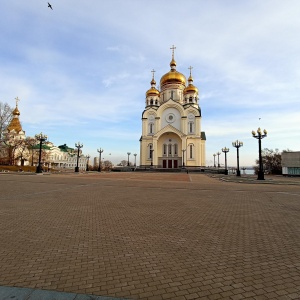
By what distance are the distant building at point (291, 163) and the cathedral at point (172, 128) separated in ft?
63.8

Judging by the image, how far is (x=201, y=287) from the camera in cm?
305

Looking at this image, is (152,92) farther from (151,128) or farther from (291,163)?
(291,163)

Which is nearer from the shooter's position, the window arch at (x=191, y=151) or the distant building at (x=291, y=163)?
the distant building at (x=291, y=163)

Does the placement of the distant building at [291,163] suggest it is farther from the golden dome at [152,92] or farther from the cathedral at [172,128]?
the golden dome at [152,92]

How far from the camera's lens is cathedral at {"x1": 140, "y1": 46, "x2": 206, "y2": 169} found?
2094 inches

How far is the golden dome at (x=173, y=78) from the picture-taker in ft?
194

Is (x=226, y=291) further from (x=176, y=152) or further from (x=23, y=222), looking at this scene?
(x=176, y=152)

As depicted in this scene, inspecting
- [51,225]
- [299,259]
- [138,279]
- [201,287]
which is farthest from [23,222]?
[299,259]

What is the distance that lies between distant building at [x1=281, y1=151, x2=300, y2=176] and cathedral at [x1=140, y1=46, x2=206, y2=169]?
19.5 m

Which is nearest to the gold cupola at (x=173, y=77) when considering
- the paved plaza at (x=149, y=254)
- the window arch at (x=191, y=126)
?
the window arch at (x=191, y=126)

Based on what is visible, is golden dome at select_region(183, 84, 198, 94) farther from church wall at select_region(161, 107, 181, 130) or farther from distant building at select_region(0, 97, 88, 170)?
distant building at select_region(0, 97, 88, 170)

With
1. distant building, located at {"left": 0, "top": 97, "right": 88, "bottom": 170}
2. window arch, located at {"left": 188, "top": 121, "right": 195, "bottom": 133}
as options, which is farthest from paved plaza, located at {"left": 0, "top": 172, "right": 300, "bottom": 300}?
window arch, located at {"left": 188, "top": 121, "right": 195, "bottom": 133}

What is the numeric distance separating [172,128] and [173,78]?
14591 millimetres

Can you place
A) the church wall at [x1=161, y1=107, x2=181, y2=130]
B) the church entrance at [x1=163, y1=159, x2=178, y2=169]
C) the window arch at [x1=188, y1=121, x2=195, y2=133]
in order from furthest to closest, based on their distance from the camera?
1. the church wall at [x1=161, y1=107, x2=181, y2=130]
2. the window arch at [x1=188, y1=121, x2=195, y2=133]
3. the church entrance at [x1=163, y1=159, x2=178, y2=169]
